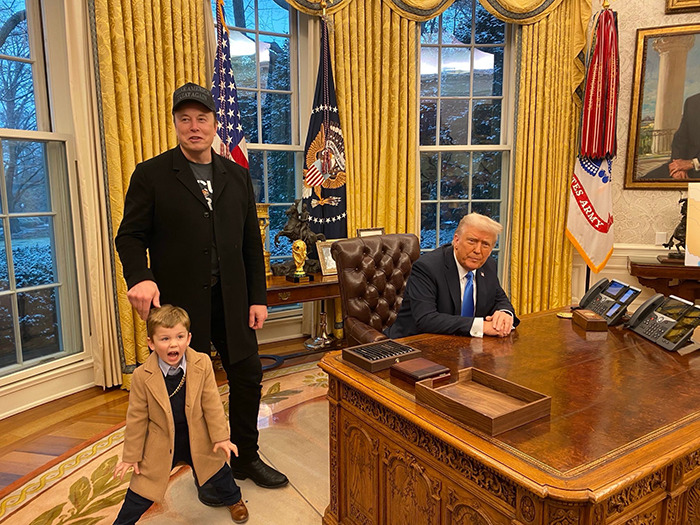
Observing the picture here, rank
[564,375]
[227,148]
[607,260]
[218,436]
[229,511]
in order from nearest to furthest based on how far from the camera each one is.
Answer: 1. [564,375]
2. [218,436]
3. [229,511]
4. [227,148]
5. [607,260]

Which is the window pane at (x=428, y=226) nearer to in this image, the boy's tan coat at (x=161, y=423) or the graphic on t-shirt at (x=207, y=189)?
the graphic on t-shirt at (x=207, y=189)

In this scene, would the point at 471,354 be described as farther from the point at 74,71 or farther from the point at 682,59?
the point at 682,59

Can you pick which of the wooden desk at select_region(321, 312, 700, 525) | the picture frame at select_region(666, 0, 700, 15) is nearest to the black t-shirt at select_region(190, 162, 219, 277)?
the wooden desk at select_region(321, 312, 700, 525)

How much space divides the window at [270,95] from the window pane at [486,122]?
5.73 feet

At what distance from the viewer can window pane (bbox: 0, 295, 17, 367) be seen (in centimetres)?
329

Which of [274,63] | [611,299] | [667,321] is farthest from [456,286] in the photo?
[274,63]

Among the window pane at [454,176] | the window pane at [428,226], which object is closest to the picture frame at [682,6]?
the window pane at [454,176]

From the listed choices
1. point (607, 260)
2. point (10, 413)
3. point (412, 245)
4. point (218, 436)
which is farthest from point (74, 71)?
point (607, 260)

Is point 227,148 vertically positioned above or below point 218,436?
above

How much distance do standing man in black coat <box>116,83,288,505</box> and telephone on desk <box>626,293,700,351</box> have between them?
5.42ft

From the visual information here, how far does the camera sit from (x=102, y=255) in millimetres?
3441

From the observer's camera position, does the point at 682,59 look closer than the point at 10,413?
No

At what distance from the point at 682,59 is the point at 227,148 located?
4.06 m

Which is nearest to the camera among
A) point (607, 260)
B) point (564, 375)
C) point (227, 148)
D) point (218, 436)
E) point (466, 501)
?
point (466, 501)
